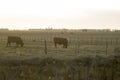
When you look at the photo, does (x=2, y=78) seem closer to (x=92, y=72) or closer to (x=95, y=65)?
(x=92, y=72)

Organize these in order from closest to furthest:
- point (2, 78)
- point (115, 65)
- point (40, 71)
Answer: point (2, 78)
point (40, 71)
point (115, 65)

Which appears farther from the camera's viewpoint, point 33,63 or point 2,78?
point 33,63

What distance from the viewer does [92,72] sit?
1429 cm

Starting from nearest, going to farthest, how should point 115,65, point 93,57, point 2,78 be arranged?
point 2,78, point 115,65, point 93,57

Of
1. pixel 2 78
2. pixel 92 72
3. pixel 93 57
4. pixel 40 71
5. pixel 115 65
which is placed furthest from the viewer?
pixel 93 57

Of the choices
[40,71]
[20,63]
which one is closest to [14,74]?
[40,71]

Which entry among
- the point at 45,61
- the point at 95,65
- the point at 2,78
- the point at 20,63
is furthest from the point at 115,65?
the point at 2,78

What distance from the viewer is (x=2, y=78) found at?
12.0 metres

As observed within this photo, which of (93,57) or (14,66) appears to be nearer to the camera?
(14,66)

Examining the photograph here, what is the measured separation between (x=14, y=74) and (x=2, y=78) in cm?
272

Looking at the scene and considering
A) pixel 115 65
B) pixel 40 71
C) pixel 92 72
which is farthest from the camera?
pixel 115 65

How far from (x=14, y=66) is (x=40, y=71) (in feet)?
7.51

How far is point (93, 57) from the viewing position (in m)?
19.3

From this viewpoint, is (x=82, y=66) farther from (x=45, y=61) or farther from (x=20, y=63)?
(x=20, y=63)
